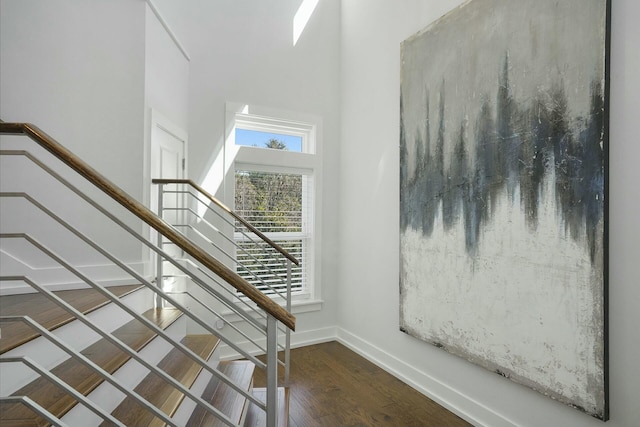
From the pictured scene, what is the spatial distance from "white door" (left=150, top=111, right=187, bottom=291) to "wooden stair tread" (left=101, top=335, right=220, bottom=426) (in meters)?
0.58

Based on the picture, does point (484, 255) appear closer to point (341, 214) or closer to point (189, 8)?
point (341, 214)

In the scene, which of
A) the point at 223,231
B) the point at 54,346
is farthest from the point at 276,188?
the point at 54,346

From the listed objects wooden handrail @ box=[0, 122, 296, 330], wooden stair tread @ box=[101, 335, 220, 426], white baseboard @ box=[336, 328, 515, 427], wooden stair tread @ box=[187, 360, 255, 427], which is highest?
wooden handrail @ box=[0, 122, 296, 330]

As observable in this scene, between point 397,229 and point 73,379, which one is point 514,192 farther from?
point 73,379

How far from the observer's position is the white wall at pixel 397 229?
4.83 feet

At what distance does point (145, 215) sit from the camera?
104 centimetres

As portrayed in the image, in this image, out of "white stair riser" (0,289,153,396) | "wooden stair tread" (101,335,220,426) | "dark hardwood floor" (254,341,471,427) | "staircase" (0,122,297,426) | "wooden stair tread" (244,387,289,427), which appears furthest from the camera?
"dark hardwood floor" (254,341,471,427)

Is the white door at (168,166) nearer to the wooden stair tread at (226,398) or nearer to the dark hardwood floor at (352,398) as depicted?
the wooden stair tread at (226,398)

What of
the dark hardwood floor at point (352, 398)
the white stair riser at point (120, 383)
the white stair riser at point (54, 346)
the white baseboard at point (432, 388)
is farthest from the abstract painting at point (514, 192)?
the white stair riser at point (54, 346)

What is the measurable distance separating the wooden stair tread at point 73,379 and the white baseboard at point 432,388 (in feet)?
6.09

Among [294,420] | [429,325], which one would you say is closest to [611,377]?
[429,325]

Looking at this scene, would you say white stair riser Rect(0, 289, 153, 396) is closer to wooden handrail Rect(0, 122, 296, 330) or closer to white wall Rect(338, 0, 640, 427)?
wooden handrail Rect(0, 122, 296, 330)

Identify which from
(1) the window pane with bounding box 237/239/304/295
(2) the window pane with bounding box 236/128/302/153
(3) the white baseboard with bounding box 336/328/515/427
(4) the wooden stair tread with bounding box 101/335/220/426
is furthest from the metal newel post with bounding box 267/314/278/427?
(2) the window pane with bounding box 236/128/302/153

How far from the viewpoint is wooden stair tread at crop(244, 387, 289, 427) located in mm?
1877
